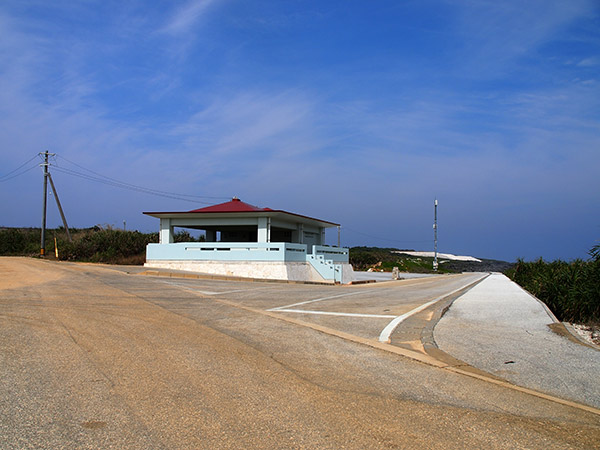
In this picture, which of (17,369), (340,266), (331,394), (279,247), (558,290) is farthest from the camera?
(340,266)

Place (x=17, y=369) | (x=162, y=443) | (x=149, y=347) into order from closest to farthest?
(x=162, y=443) < (x=17, y=369) < (x=149, y=347)

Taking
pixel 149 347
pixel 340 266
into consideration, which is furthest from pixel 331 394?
pixel 340 266

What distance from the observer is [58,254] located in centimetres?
3672

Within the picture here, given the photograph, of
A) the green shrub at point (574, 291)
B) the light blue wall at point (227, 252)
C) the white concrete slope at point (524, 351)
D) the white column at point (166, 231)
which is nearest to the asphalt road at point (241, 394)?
the white concrete slope at point (524, 351)

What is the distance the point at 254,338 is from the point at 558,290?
14.7 metres

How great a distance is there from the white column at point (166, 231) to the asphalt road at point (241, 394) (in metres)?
22.8

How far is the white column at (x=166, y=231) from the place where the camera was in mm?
32188

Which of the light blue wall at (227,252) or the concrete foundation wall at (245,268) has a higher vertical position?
the light blue wall at (227,252)

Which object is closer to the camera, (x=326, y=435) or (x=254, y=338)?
(x=326, y=435)

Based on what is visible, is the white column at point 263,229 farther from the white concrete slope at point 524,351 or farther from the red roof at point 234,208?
the white concrete slope at point 524,351

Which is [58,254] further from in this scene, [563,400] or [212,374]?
[563,400]

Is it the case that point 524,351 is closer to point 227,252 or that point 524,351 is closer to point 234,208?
point 227,252

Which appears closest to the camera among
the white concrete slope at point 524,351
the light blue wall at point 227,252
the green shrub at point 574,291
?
the white concrete slope at point 524,351

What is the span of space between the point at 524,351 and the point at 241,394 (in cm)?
490
